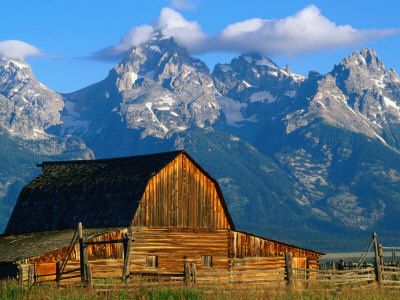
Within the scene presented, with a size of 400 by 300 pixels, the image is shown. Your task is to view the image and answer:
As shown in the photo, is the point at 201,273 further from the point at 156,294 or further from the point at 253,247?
the point at 253,247

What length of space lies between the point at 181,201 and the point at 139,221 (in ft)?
11.6

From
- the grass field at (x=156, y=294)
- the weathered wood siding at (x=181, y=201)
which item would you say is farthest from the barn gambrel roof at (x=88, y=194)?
the grass field at (x=156, y=294)

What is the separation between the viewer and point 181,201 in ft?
157

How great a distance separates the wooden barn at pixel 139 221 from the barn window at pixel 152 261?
37 millimetres

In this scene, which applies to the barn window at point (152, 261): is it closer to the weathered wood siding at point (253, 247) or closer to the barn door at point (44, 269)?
the weathered wood siding at point (253, 247)

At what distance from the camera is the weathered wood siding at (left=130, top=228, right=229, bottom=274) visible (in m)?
45.8

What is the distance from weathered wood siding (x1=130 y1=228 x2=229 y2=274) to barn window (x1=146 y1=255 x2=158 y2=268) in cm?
19

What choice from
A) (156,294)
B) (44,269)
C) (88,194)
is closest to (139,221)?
(88,194)

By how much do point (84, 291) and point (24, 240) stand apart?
19308 mm

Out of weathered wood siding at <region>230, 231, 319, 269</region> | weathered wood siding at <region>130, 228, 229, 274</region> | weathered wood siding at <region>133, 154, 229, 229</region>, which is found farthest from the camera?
weathered wood siding at <region>230, 231, 319, 269</region>

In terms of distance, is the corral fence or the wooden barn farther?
the wooden barn

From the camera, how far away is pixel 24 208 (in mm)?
52156

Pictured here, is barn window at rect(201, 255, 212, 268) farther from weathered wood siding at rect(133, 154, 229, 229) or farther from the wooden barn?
weathered wood siding at rect(133, 154, 229, 229)

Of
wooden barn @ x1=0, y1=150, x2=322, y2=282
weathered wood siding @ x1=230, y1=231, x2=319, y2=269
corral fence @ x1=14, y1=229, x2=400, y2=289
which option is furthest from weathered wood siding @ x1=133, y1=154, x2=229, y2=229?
corral fence @ x1=14, y1=229, x2=400, y2=289
